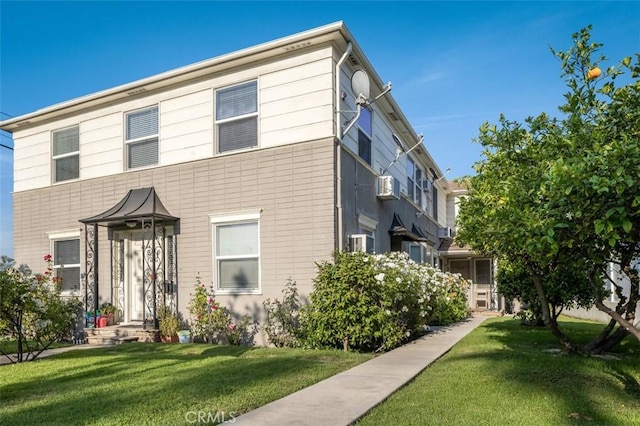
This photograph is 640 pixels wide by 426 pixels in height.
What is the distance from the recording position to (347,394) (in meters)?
5.23

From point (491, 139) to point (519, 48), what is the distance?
4532 mm

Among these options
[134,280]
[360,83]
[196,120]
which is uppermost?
[360,83]

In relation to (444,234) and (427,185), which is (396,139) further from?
(444,234)

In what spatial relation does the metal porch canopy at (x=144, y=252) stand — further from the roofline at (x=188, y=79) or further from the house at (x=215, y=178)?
the roofline at (x=188, y=79)

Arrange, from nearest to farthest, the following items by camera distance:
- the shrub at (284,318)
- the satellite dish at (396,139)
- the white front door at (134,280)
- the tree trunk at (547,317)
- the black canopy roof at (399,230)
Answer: the tree trunk at (547,317) → the shrub at (284,318) → the white front door at (134,280) → the black canopy roof at (399,230) → the satellite dish at (396,139)

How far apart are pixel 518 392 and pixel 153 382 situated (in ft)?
13.9

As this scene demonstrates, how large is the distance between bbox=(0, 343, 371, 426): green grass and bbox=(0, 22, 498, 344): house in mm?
1927

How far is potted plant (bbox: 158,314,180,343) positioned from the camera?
10086mm

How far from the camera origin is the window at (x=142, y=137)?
37.2 ft

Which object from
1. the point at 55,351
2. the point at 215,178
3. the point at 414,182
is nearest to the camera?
the point at 55,351

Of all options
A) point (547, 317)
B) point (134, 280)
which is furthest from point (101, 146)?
point (547, 317)

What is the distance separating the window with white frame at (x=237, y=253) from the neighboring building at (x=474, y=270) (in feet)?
42.9

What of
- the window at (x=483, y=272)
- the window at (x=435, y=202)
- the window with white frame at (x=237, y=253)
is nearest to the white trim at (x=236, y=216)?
the window with white frame at (x=237, y=253)

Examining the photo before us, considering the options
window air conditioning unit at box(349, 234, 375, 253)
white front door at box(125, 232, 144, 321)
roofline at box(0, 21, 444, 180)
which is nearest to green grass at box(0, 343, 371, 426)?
window air conditioning unit at box(349, 234, 375, 253)
